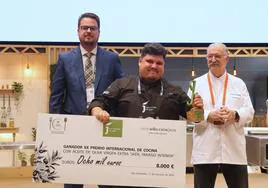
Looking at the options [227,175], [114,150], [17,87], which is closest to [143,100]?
[114,150]

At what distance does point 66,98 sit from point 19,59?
5.23 metres

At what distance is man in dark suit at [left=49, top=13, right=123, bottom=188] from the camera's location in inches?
102

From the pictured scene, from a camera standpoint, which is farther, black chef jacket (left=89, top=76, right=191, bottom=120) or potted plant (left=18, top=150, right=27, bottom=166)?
potted plant (left=18, top=150, right=27, bottom=166)

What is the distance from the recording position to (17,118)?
745 centimetres

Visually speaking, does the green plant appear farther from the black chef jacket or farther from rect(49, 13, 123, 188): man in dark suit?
the black chef jacket

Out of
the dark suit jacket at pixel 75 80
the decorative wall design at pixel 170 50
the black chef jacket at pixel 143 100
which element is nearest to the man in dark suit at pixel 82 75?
the dark suit jacket at pixel 75 80

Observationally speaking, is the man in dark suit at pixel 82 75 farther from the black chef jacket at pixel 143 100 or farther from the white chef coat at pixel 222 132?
the white chef coat at pixel 222 132

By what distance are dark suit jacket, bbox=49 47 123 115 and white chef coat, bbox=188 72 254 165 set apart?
1.82 ft

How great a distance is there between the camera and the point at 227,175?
2.65m

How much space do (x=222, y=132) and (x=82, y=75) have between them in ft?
3.13

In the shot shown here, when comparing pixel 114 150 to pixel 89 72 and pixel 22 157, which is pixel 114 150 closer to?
pixel 89 72

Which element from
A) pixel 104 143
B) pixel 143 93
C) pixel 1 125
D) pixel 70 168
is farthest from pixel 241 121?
pixel 1 125

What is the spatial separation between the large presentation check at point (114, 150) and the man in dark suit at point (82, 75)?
0.42 meters
